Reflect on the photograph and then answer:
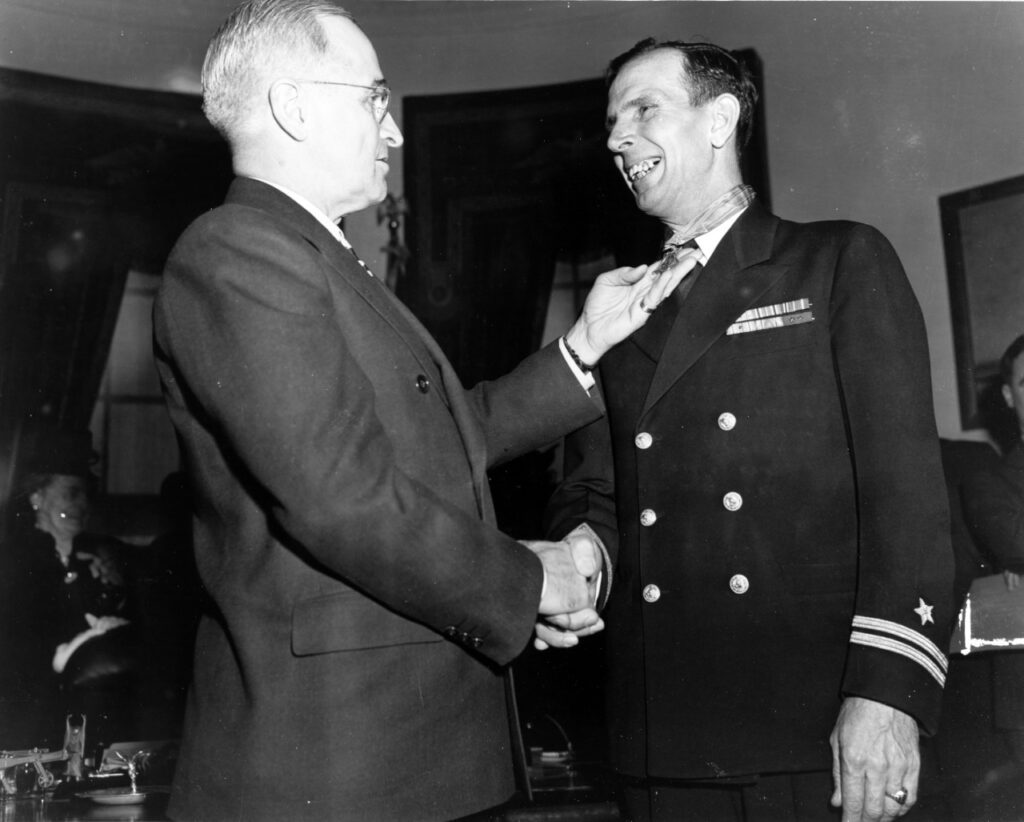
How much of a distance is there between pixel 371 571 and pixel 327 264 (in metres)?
0.49

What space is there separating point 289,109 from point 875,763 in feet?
4.93

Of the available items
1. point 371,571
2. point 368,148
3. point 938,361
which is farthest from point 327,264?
point 938,361

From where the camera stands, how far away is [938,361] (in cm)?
433

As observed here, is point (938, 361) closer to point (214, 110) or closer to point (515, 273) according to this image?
Answer: point (515, 273)

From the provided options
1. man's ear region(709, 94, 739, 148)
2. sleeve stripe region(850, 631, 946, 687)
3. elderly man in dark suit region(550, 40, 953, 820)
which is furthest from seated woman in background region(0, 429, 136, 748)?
sleeve stripe region(850, 631, 946, 687)

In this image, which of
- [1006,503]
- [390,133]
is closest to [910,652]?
[390,133]

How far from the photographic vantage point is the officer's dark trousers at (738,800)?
5.96 ft

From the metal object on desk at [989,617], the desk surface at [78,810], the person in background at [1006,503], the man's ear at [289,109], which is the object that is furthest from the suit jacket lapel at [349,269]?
the person in background at [1006,503]

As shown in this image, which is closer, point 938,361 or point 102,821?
point 102,821

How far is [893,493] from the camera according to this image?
1.76 m

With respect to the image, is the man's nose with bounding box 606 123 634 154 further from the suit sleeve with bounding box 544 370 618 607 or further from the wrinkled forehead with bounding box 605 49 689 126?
the suit sleeve with bounding box 544 370 618 607

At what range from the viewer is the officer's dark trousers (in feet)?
5.96

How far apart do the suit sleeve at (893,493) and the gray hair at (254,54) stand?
1.11 m

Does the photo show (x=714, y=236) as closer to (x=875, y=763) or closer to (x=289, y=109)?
(x=289, y=109)
